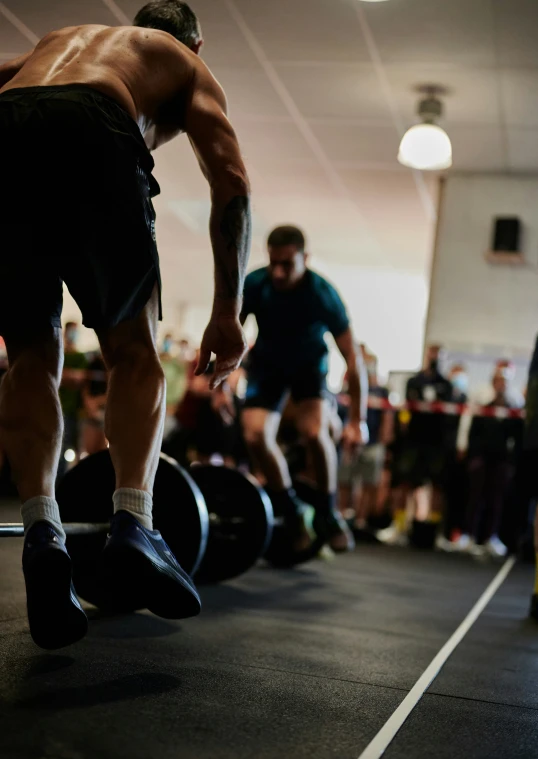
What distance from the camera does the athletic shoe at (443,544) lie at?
24.1 ft

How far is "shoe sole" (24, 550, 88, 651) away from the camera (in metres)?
1.59

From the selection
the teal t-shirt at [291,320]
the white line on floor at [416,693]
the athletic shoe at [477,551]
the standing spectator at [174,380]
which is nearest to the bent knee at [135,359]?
the white line on floor at [416,693]

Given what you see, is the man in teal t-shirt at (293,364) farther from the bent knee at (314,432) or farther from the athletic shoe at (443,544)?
the athletic shoe at (443,544)

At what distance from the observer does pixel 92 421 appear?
6789 millimetres

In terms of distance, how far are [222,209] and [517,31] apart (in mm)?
4041

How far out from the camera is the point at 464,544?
7.70m

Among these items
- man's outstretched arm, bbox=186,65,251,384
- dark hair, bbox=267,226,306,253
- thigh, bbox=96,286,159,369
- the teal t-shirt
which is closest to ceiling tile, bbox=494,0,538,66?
dark hair, bbox=267,226,306,253

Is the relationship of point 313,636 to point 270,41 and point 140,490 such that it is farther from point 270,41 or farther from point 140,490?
point 270,41

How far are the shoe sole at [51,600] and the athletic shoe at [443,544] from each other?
5.87 meters

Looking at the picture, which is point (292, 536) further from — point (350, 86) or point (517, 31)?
point (350, 86)

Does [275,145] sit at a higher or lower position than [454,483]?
higher

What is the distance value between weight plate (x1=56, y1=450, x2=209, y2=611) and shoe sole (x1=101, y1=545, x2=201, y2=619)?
2.77ft

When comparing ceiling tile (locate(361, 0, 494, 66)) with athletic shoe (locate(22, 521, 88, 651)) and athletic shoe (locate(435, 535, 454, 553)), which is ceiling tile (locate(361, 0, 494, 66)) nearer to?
athletic shoe (locate(435, 535, 454, 553))

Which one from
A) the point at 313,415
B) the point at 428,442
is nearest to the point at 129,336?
the point at 313,415
